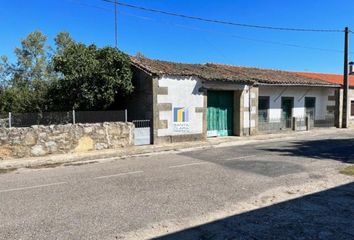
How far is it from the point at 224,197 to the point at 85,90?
31.0 feet

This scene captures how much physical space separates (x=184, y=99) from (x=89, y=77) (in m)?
4.41

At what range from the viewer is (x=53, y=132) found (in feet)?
39.8

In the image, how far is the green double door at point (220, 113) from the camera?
680 inches

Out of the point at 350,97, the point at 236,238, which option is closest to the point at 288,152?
the point at 236,238

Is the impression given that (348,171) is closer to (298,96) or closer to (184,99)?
(184,99)

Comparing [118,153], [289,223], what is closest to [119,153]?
[118,153]

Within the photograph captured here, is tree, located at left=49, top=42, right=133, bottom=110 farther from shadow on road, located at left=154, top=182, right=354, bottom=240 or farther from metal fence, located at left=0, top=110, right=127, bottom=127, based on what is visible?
shadow on road, located at left=154, top=182, right=354, bottom=240

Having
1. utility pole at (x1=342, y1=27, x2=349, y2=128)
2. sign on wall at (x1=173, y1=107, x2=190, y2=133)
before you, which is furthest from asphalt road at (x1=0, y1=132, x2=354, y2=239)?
utility pole at (x1=342, y1=27, x2=349, y2=128)

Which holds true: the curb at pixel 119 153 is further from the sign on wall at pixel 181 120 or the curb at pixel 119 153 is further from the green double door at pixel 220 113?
the green double door at pixel 220 113

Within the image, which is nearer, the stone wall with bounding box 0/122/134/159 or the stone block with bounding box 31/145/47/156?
the stone wall with bounding box 0/122/134/159

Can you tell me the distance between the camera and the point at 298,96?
2203 centimetres

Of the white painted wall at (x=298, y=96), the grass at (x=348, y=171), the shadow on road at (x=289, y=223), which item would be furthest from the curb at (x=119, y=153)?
the shadow on road at (x=289, y=223)

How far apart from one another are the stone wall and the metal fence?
719 millimetres

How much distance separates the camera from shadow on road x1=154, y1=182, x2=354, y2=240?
174 inches
